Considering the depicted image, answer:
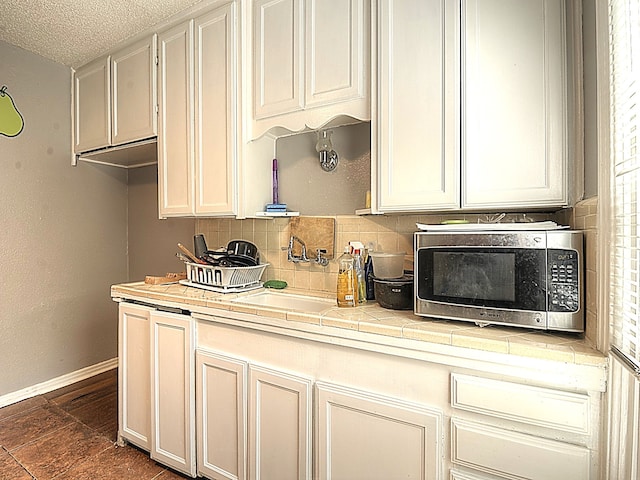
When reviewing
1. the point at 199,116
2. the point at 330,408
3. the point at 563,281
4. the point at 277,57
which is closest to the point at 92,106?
the point at 199,116

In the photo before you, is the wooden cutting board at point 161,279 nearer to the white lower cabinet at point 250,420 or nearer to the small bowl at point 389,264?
the white lower cabinet at point 250,420

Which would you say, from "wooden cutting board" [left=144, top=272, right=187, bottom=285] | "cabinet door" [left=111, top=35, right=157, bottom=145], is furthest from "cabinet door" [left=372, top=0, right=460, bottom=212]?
"cabinet door" [left=111, top=35, right=157, bottom=145]

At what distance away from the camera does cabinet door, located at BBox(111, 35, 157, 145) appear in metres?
2.41

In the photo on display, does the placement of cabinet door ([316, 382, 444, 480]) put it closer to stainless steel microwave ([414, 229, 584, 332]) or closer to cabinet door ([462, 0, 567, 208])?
stainless steel microwave ([414, 229, 584, 332])

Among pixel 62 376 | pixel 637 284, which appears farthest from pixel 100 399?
pixel 637 284

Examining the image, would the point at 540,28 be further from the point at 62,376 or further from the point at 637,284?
the point at 62,376

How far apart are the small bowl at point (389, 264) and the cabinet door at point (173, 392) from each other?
941 millimetres

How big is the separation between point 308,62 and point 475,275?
4.00 ft

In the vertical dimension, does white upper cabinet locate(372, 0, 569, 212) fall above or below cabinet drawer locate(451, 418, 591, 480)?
above

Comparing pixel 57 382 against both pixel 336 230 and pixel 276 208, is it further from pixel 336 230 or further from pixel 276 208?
pixel 336 230

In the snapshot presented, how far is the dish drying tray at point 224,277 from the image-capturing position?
2.03m

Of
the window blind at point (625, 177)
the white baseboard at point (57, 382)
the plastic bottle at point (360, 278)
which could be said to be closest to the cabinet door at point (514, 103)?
the window blind at point (625, 177)

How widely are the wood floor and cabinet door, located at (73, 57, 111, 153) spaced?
1.84 metres

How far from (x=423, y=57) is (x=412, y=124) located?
10.0 inches
